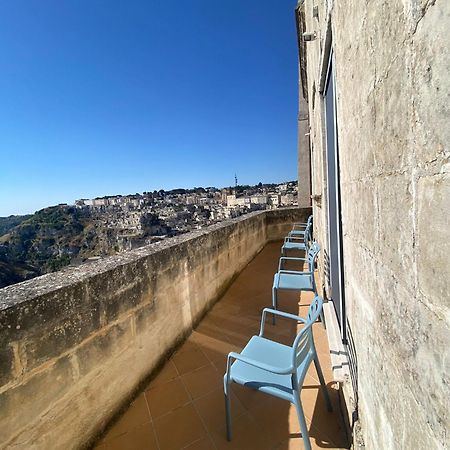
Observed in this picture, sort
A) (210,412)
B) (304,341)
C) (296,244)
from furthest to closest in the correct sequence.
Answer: (296,244), (210,412), (304,341)

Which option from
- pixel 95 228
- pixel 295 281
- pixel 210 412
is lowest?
pixel 95 228

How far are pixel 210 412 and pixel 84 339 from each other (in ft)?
3.62

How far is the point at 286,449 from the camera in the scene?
170 cm

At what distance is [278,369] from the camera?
1468mm

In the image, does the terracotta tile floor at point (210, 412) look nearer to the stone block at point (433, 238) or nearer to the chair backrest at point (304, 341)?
the chair backrest at point (304, 341)

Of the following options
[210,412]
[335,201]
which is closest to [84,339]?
[210,412]

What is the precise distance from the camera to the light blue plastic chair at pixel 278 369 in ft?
5.02

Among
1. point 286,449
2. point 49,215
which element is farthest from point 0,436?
point 49,215

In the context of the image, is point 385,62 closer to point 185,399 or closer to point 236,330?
point 185,399

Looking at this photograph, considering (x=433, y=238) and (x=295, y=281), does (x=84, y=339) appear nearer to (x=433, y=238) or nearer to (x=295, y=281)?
(x=433, y=238)

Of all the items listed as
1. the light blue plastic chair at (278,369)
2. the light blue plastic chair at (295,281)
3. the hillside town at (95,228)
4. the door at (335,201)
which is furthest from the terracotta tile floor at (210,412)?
the hillside town at (95,228)

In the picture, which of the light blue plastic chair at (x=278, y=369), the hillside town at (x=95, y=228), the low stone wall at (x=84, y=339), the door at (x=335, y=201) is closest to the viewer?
the low stone wall at (x=84, y=339)

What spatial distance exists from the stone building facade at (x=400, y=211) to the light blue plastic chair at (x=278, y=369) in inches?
13.3

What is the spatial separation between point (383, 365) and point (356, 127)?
1.01m
